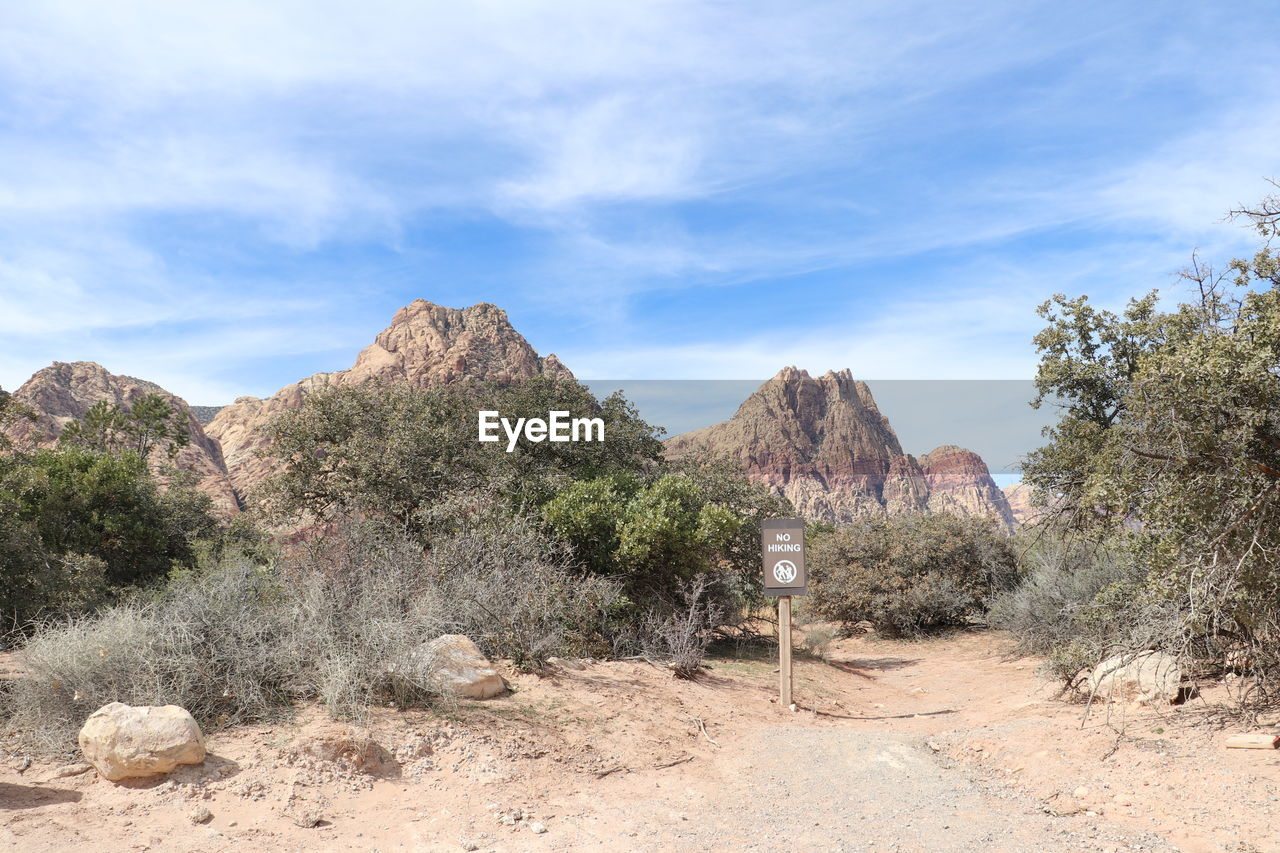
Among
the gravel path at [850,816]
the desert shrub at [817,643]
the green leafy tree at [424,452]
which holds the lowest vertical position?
the desert shrub at [817,643]

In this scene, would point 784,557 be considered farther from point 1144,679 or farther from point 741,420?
point 741,420

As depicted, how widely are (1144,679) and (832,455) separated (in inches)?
4166

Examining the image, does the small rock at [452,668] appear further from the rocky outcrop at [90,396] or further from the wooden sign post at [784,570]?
the rocky outcrop at [90,396]

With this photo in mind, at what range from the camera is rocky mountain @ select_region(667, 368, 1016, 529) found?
105 meters

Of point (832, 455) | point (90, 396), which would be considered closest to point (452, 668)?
A: point (90, 396)

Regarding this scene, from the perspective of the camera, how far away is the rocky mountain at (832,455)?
10475 centimetres

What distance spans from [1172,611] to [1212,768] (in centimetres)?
188

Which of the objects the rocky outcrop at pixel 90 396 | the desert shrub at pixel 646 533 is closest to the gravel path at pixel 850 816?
the desert shrub at pixel 646 533

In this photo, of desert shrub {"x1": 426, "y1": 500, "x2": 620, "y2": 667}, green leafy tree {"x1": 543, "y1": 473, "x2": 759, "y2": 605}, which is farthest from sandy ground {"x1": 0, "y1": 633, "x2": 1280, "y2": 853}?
green leafy tree {"x1": 543, "y1": 473, "x2": 759, "y2": 605}

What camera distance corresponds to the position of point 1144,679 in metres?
9.00

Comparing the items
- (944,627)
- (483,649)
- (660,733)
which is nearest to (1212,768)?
(660,733)

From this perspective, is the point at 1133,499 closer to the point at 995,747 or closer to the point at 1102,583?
the point at 995,747

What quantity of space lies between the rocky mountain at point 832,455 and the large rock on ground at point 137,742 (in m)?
92.7

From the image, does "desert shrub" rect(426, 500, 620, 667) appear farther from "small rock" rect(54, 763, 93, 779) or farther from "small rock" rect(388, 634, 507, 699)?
"small rock" rect(54, 763, 93, 779)
